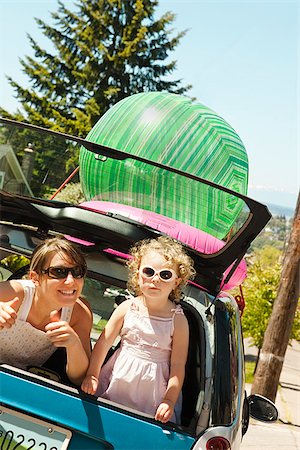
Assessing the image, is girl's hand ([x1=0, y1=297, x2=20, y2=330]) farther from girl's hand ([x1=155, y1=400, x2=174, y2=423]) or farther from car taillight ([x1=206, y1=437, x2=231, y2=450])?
car taillight ([x1=206, y1=437, x2=231, y2=450])

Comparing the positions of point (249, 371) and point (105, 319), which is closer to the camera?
point (105, 319)

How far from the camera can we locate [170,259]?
3.04 m

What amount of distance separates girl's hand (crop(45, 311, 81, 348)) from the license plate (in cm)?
32

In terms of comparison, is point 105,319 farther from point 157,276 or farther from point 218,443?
point 218,443

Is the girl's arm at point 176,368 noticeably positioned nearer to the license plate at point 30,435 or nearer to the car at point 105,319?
the car at point 105,319

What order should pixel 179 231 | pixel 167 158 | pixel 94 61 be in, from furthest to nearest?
pixel 94 61
pixel 167 158
pixel 179 231

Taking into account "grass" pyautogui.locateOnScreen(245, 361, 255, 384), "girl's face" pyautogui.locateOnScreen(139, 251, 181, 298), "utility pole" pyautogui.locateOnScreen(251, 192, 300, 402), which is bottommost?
"grass" pyautogui.locateOnScreen(245, 361, 255, 384)

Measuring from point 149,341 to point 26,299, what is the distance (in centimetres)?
57

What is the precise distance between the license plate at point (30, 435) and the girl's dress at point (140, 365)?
0.39 meters

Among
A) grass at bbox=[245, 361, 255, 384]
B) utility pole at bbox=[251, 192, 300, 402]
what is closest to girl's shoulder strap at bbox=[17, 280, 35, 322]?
utility pole at bbox=[251, 192, 300, 402]

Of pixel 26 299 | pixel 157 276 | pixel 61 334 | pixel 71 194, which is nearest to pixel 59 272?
pixel 26 299

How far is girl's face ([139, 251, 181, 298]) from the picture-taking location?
2.98 m

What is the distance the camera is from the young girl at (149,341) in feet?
9.42

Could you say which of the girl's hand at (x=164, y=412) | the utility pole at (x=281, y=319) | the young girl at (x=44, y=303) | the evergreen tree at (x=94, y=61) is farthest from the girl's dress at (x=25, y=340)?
the evergreen tree at (x=94, y=61)
